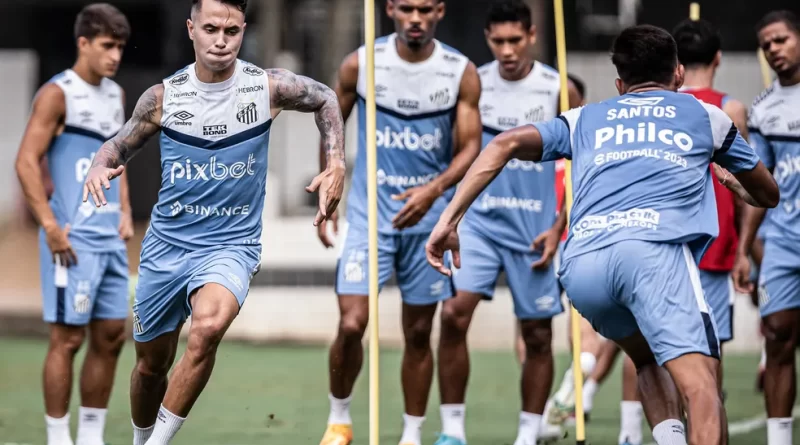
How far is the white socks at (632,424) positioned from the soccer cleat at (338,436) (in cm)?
181

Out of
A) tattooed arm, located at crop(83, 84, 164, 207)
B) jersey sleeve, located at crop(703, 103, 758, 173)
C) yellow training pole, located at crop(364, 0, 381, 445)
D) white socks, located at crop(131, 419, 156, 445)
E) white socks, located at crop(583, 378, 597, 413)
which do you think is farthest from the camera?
white socks, located at crop(583, 378, 597, 413)

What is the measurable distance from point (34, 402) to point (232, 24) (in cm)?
525

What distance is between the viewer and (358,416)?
1066 cm

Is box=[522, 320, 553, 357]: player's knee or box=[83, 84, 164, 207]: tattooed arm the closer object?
box=[83, 84, 164, 207]: tattooed arm

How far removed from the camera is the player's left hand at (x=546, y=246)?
362 inches

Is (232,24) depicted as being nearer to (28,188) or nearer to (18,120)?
(28,188)

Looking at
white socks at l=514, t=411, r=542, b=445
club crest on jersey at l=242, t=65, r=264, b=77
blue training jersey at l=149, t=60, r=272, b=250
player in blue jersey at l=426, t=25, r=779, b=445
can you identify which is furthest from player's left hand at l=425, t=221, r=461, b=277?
white socks at l=514, t=411, r=542, b=445

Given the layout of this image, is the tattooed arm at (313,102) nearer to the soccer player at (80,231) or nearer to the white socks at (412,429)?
the white socks at (412,429)

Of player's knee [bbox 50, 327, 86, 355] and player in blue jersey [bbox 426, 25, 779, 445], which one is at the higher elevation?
player in blue jersey [bbox 426, 25, 779, 445]

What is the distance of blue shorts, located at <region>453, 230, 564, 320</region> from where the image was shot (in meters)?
9.11

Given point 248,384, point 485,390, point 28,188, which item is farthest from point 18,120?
point 28,188

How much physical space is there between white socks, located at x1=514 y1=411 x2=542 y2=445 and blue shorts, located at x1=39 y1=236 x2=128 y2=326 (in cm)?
266

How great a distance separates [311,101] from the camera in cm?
741

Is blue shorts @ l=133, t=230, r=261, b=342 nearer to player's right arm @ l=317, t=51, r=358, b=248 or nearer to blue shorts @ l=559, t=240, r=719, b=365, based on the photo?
player's right arm @ l=317, t=51, r=358, b=248
